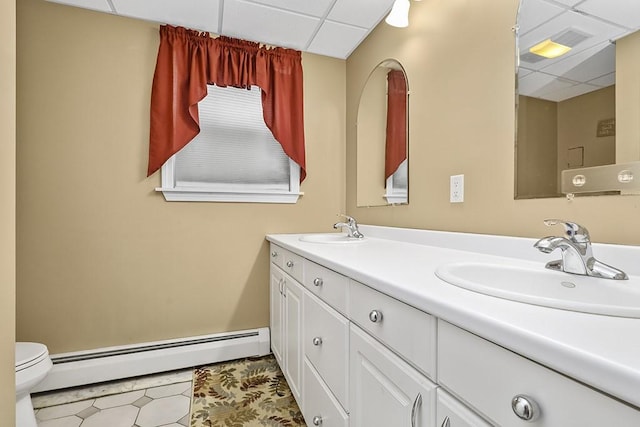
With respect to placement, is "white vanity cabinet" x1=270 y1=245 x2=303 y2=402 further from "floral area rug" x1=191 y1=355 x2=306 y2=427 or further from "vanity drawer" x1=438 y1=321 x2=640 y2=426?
"vanity drawer" x1=438 y1=321 x2=640 y2=426

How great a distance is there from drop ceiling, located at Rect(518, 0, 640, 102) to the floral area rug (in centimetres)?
169

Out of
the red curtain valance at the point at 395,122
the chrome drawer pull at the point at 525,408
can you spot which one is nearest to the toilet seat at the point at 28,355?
the chrome drawer pull at the point at 525,408

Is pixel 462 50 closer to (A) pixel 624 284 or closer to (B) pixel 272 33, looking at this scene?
(A) pixel 624 284

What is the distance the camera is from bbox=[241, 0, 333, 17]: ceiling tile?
1.75 meters

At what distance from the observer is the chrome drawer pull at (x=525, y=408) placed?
1.39 feet

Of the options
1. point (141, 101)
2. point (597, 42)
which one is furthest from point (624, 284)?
point (141, 101)

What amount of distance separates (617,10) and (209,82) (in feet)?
6.25

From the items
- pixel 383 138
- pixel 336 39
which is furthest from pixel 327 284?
pixel 336 39

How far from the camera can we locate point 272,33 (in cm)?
202

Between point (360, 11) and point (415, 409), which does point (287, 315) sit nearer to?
point (415, 409)

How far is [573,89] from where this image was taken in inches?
38.9

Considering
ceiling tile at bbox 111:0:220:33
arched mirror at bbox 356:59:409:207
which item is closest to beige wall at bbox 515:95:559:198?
arched mirror at bbox 356:59:409:207

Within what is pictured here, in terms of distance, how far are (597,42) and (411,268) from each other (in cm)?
85

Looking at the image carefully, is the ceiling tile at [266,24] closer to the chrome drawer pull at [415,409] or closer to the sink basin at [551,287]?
the sink basin at [551,287]
